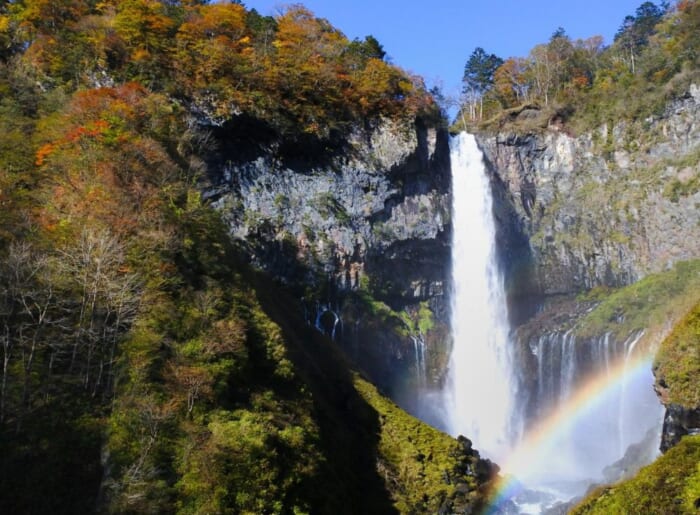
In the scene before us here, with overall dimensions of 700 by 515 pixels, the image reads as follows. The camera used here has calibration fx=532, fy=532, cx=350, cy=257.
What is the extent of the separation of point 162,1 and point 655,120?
3438 centimetres

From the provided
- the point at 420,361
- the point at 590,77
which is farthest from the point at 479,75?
the point at 420,361

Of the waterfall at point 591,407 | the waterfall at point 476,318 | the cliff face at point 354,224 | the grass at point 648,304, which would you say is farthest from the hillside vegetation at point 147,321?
the grass at point 648,304

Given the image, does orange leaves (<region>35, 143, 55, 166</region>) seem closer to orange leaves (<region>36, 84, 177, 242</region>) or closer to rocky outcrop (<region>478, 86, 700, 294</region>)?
orange leaves (<region>36, 84, 177, 242</region>)

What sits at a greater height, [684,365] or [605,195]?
[605,195]

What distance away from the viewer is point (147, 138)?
22672 mm

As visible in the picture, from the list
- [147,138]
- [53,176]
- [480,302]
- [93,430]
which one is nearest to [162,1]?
[147,138]

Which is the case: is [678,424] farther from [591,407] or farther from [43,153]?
[43,153]

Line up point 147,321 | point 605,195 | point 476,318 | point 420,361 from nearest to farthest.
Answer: point 147,321
point 420,361
point 476,318
point 605,195

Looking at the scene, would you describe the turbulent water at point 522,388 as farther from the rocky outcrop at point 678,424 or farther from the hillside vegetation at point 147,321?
the hillside vegetation at point 147,321

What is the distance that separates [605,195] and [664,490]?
1324 inches

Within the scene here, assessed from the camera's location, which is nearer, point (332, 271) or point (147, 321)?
point (147, 321)

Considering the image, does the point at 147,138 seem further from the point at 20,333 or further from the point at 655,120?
the point at 655,120

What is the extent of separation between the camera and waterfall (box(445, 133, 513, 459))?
109 ft

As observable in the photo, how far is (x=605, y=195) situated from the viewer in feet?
121
